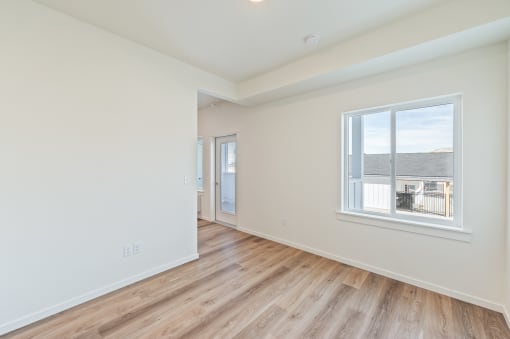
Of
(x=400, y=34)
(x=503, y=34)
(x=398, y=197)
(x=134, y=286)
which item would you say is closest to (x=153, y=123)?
(x=134, y=286)

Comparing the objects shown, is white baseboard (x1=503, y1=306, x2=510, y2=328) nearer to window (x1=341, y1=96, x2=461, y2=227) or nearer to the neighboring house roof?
window (x1=341, y1=96, x2=461, y2=227)

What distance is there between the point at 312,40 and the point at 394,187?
6.59 feet

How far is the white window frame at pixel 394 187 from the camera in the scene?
91.2 inches

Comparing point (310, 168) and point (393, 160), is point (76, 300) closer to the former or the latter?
point (310, 168)

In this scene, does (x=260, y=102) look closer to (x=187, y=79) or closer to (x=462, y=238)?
(x=187, y=79)

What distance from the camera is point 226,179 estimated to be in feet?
16.5

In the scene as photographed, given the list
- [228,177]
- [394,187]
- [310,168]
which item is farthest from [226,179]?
[394,187]

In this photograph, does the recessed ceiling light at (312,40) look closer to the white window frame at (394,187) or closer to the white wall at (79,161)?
the white window frame at (394,187)

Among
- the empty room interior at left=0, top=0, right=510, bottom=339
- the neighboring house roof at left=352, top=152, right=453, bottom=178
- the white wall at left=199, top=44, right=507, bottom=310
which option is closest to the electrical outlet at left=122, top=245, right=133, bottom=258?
the empty room interior at left=0, top=0, right=510, bottom=339

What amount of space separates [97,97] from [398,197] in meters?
3.60

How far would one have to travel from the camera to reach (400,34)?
2.16 metres

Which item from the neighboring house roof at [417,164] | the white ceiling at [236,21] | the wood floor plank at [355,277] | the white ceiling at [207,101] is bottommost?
the wood floor plank at [355,277]

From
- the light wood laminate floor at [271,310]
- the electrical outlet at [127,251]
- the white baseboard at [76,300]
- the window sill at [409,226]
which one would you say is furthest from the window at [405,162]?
the electrical outlet at [127,251]

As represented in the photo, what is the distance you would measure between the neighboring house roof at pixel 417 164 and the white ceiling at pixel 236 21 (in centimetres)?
148
